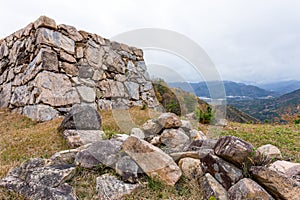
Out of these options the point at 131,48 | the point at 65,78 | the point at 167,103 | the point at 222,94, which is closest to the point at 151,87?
the point at 167,103

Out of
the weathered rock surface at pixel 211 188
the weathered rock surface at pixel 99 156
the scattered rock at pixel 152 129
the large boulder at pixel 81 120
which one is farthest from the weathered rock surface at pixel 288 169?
the large boulder at pixel 81 120

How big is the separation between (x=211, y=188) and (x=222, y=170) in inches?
9.9

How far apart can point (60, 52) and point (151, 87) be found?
12.9 ft

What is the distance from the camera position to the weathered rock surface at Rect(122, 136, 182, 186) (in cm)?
243

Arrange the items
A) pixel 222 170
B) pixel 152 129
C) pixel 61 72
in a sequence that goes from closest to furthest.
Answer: pixel 222 170
pixel 152 129
pixel 61 72

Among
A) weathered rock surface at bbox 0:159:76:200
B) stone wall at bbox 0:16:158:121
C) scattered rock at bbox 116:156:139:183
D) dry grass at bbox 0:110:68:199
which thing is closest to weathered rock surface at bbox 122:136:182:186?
scattered rock at bbox 116:156:139:183

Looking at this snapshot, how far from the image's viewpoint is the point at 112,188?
2.23 m

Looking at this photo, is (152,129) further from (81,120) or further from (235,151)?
(235,151)

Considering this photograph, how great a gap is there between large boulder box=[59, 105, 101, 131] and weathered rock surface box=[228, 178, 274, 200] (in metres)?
2.84

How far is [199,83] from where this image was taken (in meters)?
4.32

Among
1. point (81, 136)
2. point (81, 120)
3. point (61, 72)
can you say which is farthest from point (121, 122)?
point (61, 72)

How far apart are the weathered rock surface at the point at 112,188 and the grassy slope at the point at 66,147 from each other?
3.0 inches

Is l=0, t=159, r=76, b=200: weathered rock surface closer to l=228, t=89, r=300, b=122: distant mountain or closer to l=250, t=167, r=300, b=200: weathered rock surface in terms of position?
l=250, t=167, r=300, b=200: weathered rock surface

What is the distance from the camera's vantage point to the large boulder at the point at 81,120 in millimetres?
3963
